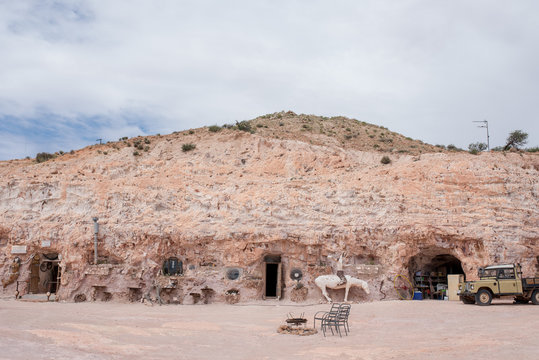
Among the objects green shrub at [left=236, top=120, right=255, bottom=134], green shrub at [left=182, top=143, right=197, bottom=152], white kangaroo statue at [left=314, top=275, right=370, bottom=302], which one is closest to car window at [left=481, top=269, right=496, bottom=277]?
white kangaroo statue at [left=314, top=275, right=370, bottom=302]

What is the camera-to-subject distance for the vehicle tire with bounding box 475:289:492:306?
16.4 m

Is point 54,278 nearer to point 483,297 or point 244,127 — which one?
point 244,127

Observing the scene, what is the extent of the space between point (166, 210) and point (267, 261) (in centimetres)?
639

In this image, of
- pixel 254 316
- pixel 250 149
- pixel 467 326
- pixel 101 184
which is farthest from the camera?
pixel 250 149

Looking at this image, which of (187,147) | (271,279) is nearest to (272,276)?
(271,279)

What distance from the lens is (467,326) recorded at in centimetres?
1246

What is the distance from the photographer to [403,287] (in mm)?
19578

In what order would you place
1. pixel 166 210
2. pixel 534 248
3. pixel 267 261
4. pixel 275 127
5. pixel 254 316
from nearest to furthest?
pixel 254 316 → pixel 534 248 → pixel 267 261 → pixel 166 210 → pixel 275 127

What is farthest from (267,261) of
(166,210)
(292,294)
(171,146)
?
(171,146)

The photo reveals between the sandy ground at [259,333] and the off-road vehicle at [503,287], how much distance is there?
509 millimetres

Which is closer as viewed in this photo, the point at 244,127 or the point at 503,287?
the point at 503,287

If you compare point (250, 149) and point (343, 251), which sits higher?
point (250, 149)

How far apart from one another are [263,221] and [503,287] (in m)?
10.9

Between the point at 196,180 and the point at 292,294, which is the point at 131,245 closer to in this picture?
the point at 196,180
